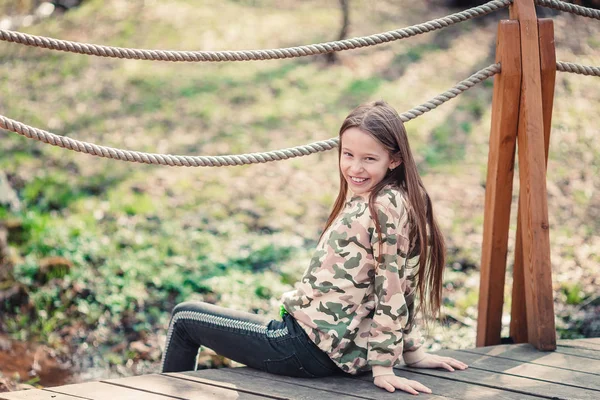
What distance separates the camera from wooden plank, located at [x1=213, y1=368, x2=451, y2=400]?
2205 mm

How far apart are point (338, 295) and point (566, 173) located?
4214mm

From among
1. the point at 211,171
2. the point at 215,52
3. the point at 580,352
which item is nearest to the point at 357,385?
the point at 580,352

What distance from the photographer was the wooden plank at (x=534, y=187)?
2607 millimetres

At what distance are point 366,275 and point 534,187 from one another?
808mm

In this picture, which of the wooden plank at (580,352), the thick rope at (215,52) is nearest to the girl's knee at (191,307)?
the thick rope at (215,52)

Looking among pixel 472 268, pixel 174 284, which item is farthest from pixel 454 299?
pixel 174 284

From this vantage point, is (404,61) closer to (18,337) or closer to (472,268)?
(472,268)

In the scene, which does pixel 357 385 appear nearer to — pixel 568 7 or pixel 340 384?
pixel 340 384

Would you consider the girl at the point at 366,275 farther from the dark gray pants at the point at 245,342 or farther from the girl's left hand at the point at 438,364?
the girl's left hand at the point at 438,364

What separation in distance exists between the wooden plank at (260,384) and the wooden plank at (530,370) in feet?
1.90

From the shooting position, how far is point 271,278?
4.50m

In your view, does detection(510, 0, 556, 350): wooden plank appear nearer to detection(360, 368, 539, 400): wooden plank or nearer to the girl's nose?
detection(360, 368, 539, 400): wooden plank

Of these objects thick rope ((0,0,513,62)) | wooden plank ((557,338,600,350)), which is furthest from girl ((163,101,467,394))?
wooden plank ((557,338,600,350))

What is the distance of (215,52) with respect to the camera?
2.53 m
